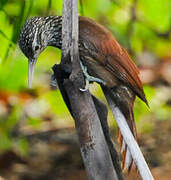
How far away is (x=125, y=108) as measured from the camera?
13.0 ft

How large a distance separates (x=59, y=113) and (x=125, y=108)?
1955 millimetres

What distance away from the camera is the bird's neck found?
403 centimetres

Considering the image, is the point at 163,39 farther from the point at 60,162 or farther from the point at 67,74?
the point at 67,74

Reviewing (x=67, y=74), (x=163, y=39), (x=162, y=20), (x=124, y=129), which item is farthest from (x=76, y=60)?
(x=163, y=39)

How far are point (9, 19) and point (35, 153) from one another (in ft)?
8.71

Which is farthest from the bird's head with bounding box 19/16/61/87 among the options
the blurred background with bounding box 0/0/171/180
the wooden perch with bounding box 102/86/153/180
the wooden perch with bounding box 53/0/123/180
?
the blurred background with bounding box 0/0/171/180

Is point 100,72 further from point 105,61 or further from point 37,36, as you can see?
point 37,36

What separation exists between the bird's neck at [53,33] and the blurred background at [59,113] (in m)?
1.17

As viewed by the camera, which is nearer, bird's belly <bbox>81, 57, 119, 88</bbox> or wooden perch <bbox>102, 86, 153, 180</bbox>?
wooden perch <bbox>102, 86, 153, 180</bbox>

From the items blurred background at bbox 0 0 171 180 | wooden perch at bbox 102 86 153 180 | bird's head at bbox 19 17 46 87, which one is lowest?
blurred background at bbox 0 0 171 180

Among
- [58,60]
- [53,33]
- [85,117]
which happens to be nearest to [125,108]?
[85,117]

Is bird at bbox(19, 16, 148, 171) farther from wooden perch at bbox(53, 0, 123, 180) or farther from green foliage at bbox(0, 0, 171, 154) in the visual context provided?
green foliage at bbox(0, 0, 171, 154)

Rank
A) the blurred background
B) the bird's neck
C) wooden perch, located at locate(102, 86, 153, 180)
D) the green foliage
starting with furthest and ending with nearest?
the blurred background, the green foliage, the bird's neck, wooden perch, located at locate(102, 86, 153, 180)

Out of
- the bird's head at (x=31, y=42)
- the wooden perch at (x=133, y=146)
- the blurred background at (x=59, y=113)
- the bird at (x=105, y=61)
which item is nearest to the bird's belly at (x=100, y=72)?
the bird at (x=105, y=61)
